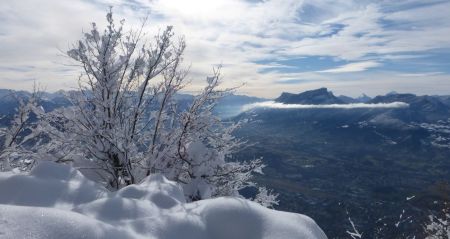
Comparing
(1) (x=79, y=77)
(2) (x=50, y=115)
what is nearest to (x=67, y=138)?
(2) (x=50, y=115)

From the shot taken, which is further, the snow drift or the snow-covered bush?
the snow-covered bush

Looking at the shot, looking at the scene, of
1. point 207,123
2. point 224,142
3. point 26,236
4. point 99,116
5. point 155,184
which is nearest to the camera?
point 26,236

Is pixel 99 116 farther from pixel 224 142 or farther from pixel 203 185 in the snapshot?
pixel 224 142

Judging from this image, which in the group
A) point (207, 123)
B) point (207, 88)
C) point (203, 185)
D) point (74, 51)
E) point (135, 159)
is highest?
point (74, 51)

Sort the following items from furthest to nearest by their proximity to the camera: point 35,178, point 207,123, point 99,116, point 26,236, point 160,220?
1. point 207,123
2. point 99,116
3. point 35,178
4. point 160,220
5. point 26,236

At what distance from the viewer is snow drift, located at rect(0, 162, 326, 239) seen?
3.90 m

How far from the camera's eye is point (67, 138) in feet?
31.4

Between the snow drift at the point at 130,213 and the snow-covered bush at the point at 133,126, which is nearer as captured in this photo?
the snow drift at the point at 130,213

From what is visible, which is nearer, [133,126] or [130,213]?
[130,213]

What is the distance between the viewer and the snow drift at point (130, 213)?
3.90 metres

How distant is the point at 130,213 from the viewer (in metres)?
4.66

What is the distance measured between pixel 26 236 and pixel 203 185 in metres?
6.62

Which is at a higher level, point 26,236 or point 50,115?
point 50,115

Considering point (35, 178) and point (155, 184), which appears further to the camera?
point (155, 184)
